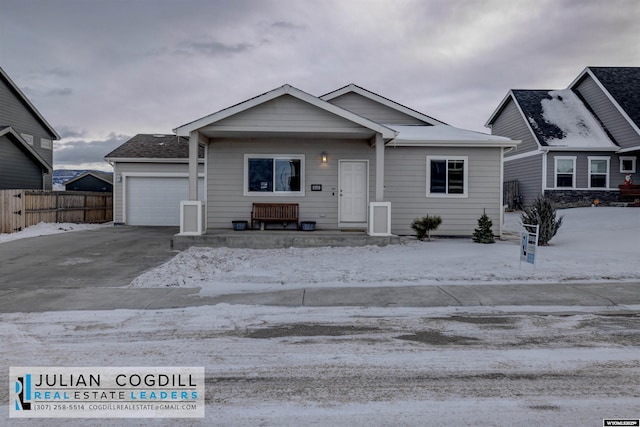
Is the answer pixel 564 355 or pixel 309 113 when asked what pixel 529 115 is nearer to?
pixel 309 113

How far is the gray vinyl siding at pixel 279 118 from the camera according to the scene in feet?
37.3

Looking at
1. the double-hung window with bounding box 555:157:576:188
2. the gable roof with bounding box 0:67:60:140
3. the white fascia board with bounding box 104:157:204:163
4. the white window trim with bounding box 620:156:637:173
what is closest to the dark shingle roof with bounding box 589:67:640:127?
the white window trim with bounding box 620:156:637:173

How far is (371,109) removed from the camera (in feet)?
50.1

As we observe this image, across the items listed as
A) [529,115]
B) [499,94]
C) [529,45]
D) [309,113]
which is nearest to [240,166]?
[309,113]

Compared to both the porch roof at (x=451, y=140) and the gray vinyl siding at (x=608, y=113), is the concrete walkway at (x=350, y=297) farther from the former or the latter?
the gray vinyl siding at (x=608, y=113)

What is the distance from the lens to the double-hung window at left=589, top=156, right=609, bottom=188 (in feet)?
68.3

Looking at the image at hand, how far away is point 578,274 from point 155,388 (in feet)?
24.9

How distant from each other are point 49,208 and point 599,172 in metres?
25.8

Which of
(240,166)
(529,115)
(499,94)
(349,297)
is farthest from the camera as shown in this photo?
(499,94)

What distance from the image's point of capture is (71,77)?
16953 mm

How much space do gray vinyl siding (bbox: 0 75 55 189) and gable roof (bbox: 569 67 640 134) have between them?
3046 cm

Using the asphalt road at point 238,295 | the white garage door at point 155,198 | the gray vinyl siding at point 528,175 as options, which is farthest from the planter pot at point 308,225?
the gray vinyl siding at point 528,175

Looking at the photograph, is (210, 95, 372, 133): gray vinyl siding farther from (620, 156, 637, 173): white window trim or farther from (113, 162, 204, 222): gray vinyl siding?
(620, 156, 637, 173): white window trim

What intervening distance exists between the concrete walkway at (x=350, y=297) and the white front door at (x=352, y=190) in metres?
6.60
